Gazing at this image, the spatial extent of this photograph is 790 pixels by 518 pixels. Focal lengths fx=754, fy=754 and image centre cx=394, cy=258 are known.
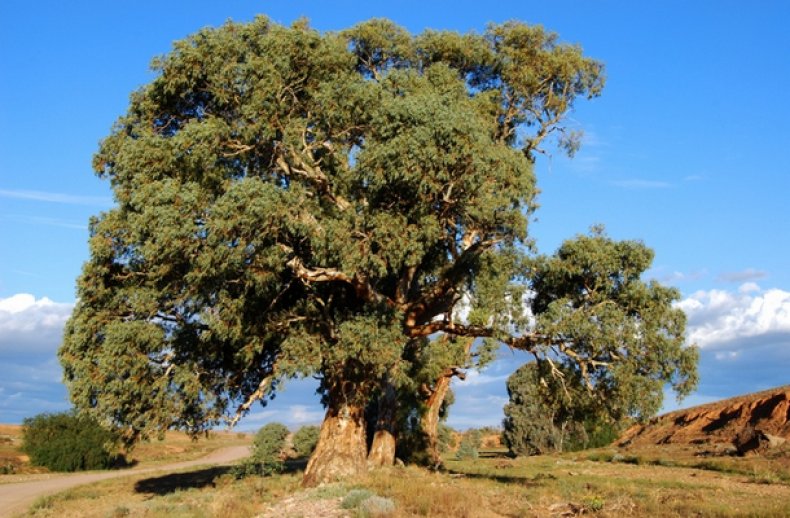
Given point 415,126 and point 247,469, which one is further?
point 247,469

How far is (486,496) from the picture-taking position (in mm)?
19719

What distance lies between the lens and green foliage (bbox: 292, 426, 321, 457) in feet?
183

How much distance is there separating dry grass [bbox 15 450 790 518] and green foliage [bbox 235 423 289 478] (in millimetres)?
2088

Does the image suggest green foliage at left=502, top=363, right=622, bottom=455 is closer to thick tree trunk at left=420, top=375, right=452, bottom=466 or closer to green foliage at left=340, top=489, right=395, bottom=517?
thick tree trunk at left=420, top=375, right=452, bottom=466

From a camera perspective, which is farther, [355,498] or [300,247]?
[300,247]

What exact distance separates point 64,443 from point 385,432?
116 feet

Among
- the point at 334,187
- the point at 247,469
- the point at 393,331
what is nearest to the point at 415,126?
the point at 334,187

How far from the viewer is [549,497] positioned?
62.8ft

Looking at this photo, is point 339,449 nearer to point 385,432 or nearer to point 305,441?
point 385,432

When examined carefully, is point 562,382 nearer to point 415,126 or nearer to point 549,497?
point 549,497

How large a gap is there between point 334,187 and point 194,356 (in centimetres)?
693

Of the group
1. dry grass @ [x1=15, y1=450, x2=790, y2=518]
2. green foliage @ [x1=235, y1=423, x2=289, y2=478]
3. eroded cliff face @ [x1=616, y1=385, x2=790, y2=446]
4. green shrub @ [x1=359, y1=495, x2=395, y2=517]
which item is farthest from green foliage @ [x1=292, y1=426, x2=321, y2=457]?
green shrub @ [x1=359, y1=495, x2=395, y2=517]

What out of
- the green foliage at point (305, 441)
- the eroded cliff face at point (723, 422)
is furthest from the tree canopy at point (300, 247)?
the green foliage at point (305, 441)

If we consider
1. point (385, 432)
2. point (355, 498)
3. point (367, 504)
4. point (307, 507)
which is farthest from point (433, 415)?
point (367, 504)
